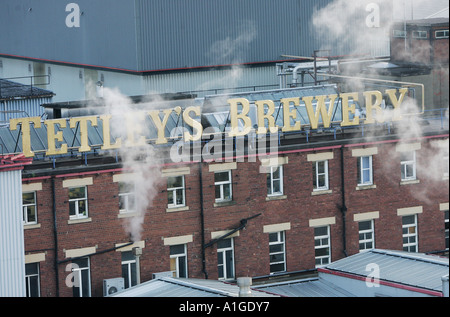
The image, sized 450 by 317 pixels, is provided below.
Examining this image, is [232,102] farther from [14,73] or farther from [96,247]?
[14,73]

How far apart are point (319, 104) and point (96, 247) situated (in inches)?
541

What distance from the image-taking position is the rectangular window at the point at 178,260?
47.7m

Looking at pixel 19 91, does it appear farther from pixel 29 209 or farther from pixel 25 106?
pixel 29 209

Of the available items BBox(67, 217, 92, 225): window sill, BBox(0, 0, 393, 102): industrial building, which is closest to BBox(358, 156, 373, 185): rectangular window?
BBox(67, 217, 92, 225): window sill

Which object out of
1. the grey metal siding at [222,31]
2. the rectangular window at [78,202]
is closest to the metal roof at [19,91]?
the grey metal siding at [222,31]

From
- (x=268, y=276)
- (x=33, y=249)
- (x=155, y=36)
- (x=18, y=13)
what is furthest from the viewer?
(x=18, y=13)

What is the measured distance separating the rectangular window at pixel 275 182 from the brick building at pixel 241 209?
5 centimetres

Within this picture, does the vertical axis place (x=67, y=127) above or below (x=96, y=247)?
above

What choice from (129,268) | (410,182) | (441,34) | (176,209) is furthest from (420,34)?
(129,268)

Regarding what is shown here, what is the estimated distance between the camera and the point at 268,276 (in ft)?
161

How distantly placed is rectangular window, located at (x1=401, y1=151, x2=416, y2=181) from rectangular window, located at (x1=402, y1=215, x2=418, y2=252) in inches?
79.7

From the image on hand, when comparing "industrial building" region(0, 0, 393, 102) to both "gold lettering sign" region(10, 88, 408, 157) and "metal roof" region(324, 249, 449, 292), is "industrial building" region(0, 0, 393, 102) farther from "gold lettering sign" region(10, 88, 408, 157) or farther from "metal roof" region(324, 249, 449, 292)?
"metal roof" region(324, 249, 449, 292)

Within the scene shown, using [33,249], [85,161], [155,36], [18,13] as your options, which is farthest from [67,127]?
[18,13]

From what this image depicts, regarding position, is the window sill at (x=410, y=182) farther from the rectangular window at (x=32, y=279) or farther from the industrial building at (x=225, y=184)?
the rectangular window at (x=32, y=279)
